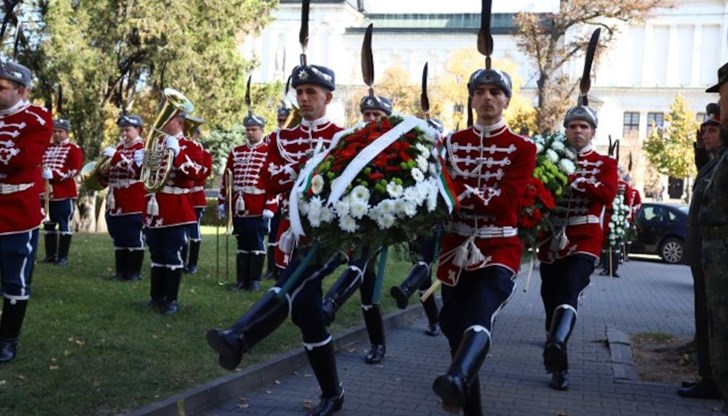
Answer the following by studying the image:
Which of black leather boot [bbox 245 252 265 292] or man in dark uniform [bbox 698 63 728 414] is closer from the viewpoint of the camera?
man in dark uniform [bbox 698 63 728 414]

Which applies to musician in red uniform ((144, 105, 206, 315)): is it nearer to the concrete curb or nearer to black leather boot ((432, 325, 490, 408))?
the concrete curb

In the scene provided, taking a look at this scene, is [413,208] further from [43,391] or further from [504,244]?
[43,391]

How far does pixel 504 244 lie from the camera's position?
5.68 metres

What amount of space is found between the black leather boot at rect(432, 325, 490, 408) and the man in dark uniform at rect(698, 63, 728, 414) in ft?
4.36

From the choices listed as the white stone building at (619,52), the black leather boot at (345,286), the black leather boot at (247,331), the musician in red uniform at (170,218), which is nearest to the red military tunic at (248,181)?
the musician in red uniform at (170,218)

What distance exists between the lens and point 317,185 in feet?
18.0

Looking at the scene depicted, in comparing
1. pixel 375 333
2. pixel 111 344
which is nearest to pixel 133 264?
pixel 111 344

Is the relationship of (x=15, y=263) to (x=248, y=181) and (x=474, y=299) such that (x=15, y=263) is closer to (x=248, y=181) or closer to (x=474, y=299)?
(x=474, y=299)

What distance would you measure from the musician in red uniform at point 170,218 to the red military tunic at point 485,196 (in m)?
4.65

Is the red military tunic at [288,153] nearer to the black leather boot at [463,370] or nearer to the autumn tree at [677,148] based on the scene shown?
the black leather boot at [463,370]

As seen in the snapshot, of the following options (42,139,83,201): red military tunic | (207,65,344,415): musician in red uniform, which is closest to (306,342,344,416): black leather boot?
(207,65,344,415): musician in red uniform

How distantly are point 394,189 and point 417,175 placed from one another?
0.64ft

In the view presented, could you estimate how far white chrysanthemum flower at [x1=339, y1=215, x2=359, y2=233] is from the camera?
518 cm

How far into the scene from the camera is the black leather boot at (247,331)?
17.5ft
